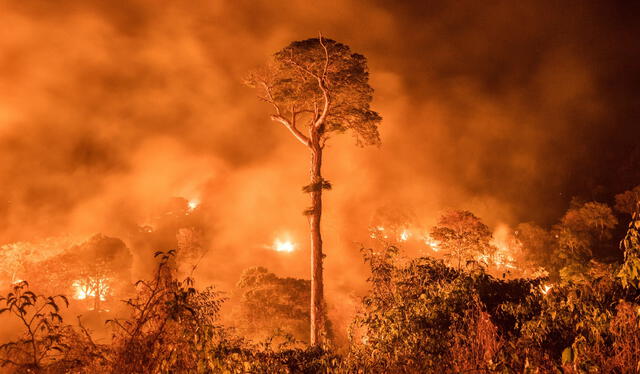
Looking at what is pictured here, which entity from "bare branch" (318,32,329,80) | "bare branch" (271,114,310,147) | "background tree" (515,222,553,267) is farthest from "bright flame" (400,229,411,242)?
"bare branch" (318,32,329,80)

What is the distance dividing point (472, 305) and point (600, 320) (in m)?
3.67

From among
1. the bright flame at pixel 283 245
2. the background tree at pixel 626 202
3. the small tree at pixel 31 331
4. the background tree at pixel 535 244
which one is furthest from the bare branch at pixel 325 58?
the background tree at pixel 626 202

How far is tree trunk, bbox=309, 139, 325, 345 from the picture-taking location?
17.0m

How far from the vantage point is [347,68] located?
17750 millimetres

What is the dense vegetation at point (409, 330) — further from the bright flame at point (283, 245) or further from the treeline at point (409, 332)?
the bright flame at point (283, 245)

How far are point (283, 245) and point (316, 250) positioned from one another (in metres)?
41.8

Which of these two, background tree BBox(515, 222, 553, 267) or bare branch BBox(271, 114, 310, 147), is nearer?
bare branch BBox(271, 114, 310, 147)

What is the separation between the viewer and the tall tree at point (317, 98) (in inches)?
690

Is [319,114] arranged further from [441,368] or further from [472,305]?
[441,368]

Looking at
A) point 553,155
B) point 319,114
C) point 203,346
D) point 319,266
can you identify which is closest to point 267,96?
point 319,114

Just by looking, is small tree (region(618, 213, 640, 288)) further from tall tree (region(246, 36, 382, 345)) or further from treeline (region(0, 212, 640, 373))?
tall tree (region(246, 36, 382, 345))

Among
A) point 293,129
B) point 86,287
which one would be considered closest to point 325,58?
point 293,129

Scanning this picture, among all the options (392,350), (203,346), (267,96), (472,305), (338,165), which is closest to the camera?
(203,346)

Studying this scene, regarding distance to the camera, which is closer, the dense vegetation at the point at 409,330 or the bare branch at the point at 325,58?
the dense vegetation at the point at 409,330
